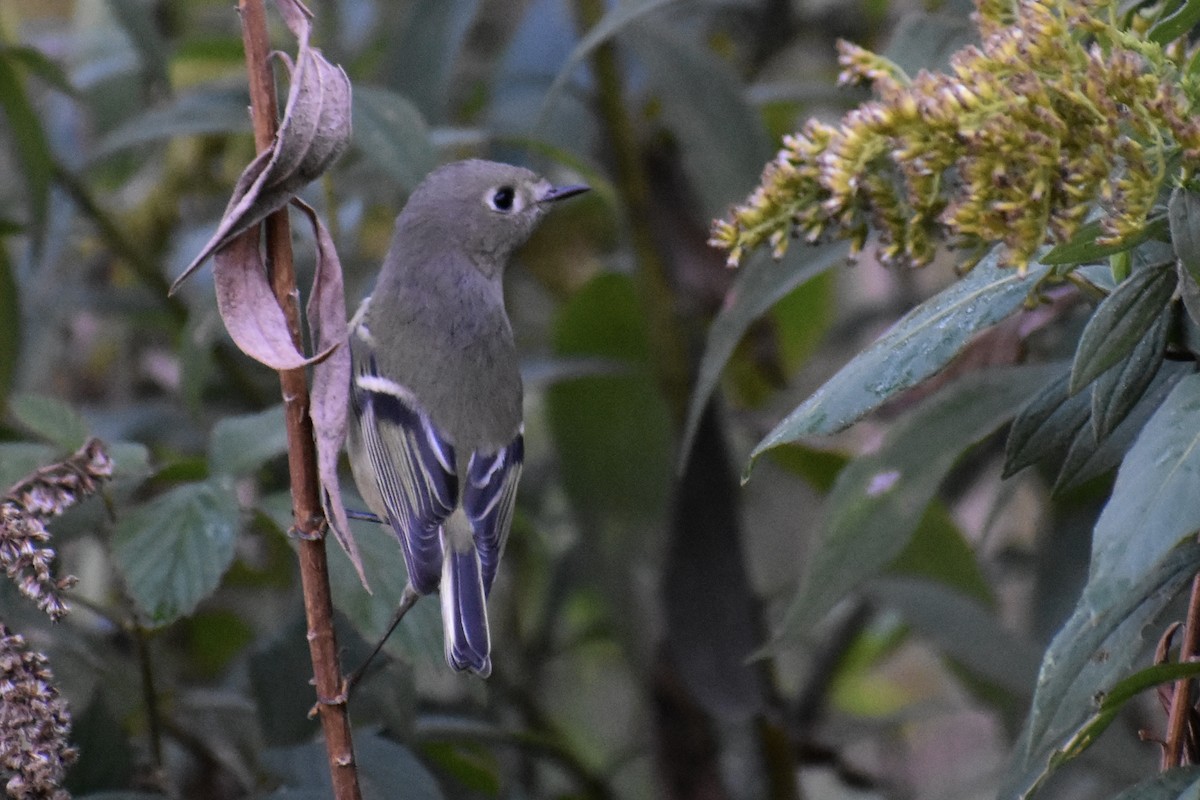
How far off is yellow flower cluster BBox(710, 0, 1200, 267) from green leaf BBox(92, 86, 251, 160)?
53.2 inches

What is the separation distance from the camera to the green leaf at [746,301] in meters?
1.64

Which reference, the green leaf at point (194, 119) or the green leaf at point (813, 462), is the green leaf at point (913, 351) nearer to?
the green leaf at point (813, 462)

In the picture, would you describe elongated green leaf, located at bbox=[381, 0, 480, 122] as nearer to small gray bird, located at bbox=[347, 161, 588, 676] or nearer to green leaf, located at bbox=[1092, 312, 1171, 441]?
small gray bird, located at bbox=[347, 161, 588, 676]

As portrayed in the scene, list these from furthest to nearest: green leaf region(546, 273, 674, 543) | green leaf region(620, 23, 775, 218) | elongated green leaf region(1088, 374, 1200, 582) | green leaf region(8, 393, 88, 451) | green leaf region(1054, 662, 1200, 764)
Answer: green leaf region(546, 273, 674, 543), green leaf region(620, 23, 775, 218), green leaf region(8, 393, 88, 451), green leaf region(1054, 662, 1200, 764), elongated green leaf region(1088, 374, 1200, 582)

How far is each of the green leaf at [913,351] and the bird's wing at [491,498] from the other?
0.64 metres

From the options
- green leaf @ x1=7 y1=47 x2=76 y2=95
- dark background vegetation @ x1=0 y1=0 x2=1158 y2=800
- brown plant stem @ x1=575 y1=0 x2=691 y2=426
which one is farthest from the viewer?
brown plant stem @ x1=575 y1=0 x2=691 y2=426

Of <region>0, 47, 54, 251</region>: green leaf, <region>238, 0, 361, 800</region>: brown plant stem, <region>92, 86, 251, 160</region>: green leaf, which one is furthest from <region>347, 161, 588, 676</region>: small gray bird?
<region>0, 47, 54, 251</region>: green leaf

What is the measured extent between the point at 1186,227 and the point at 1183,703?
1.28 ft

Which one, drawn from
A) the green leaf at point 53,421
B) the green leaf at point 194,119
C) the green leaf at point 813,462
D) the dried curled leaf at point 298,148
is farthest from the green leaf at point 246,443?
the green leaf at point 813,462

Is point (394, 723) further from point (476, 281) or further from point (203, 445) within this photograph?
point (203, 445)

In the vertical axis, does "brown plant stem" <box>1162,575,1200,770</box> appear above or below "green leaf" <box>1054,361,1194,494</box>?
below

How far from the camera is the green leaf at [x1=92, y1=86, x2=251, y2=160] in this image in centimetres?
220

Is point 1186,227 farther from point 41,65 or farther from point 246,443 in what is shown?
point 41,65

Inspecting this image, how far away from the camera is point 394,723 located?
5.64 ft
